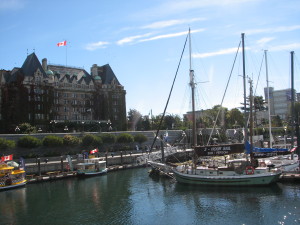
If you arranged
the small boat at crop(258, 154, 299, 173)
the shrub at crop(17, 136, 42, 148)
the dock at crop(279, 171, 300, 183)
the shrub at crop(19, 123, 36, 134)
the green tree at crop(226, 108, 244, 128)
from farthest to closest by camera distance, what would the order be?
the green tree at crop(226, 108, 244, 128)
the shrub at crop(19, 123, 36, 134)
the shrub at crop(17, 136, 42, 148)
the small boat at crop(258, 154, 299, 173)
the dock at crop(279, 171, 300, 183)

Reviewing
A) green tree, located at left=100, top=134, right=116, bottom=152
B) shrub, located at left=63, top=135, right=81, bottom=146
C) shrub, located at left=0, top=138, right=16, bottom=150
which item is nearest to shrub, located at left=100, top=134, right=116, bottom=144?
green tree, located at left=100, top=134, right=116, bottom=152

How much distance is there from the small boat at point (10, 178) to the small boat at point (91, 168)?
11622 mm

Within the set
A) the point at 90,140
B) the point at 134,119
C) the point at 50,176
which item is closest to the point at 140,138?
the point at 90,140

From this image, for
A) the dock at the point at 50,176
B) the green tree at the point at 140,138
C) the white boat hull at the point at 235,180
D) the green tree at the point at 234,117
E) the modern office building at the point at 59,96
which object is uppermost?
the modern office building at the point at 59,96

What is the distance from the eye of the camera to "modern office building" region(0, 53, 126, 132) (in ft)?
331

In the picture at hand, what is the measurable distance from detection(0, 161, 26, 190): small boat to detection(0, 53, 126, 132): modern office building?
44.2 meters

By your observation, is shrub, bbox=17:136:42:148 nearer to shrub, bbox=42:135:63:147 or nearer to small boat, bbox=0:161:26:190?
shrub, bbox=42:135:63:147

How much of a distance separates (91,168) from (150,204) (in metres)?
28.1

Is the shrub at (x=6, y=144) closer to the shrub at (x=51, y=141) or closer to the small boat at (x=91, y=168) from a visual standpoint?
the shrub at (x=51, y=141)

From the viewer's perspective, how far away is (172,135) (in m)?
111

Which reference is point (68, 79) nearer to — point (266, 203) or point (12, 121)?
point (12, 121)

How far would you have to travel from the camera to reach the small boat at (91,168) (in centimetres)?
6475

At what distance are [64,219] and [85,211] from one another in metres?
3.38

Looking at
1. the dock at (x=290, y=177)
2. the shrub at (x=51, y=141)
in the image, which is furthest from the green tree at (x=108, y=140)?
the dock at (x=290, y=177)
